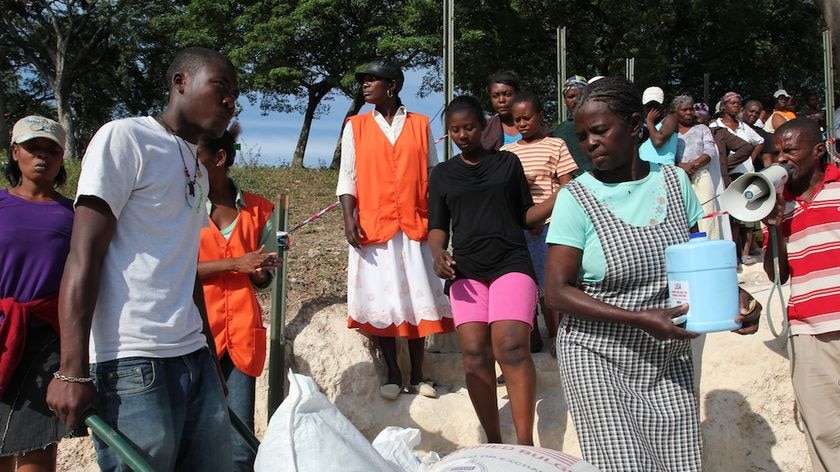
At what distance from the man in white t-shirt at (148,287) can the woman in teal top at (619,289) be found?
3.93 ft

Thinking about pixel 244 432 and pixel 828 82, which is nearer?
pixel 244 432

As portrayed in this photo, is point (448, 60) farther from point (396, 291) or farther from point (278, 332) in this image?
point (278, 332)

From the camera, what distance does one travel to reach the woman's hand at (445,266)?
394 centimetres

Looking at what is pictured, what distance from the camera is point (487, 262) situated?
3945mm

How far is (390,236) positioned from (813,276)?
234 cm

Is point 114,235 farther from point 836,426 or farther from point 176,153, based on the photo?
point 836,426

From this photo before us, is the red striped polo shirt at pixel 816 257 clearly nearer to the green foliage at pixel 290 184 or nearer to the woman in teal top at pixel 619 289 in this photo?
the woman in teal top at pixel 619 289

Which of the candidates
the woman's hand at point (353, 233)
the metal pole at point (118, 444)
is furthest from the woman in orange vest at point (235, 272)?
the metal pole at point (118, 444)

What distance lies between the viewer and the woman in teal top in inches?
96.7

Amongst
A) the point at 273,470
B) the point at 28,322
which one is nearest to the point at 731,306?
the point at 273,470

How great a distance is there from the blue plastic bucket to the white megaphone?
0.57m

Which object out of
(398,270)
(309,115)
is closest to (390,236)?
(398,270)

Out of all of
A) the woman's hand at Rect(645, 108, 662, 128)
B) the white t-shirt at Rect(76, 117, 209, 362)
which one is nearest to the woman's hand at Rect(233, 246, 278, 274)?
the white t-shirt at Rect(76, 117, 209, 362)

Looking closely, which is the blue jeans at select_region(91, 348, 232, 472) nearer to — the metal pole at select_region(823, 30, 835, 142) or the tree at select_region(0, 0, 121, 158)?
A: the metal pole at select_region(823, 30, 835, 142)
